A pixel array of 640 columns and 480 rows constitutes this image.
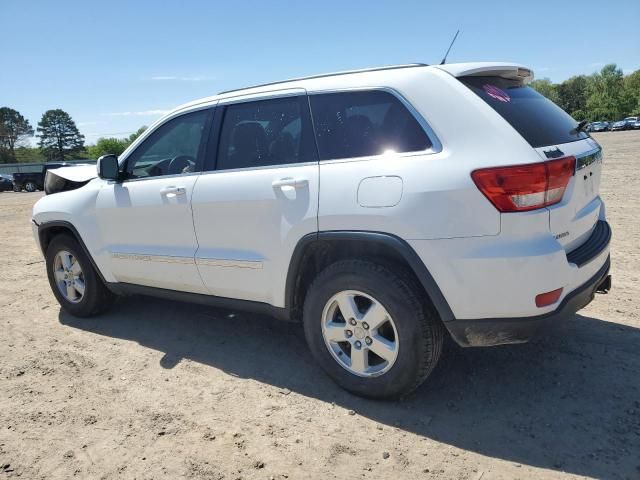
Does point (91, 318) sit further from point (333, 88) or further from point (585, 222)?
point (585, 222)

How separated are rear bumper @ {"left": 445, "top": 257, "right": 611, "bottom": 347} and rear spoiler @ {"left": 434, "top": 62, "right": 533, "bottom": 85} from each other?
1.34 m

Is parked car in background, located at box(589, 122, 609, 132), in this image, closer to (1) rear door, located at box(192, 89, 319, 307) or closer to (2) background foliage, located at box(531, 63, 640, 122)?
(2) background foliage, located at box(531, 63, 640, 122)

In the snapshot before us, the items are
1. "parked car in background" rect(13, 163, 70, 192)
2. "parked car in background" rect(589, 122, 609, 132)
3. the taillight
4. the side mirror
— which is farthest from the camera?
"parked car in background" rect(589, 122, 609, 132)

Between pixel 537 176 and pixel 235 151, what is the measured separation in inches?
80.3

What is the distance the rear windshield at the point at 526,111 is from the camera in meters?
2.70

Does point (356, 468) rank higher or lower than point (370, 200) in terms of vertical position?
lower

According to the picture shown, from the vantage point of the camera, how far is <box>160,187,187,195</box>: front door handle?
3701 millimetres

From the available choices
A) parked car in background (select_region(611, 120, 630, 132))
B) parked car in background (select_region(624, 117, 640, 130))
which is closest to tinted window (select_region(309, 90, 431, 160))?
parked car in background (select_region(624, 117, 640, 130))

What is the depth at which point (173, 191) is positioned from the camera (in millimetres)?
3756

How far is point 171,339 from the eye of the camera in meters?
4.24

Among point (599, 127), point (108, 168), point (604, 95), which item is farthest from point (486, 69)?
point (604, 95)

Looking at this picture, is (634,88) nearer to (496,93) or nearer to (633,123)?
(633,123)

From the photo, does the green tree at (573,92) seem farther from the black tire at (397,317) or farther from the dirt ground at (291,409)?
the black tire at (397,317)

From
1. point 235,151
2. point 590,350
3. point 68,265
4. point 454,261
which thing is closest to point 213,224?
point 235,151
